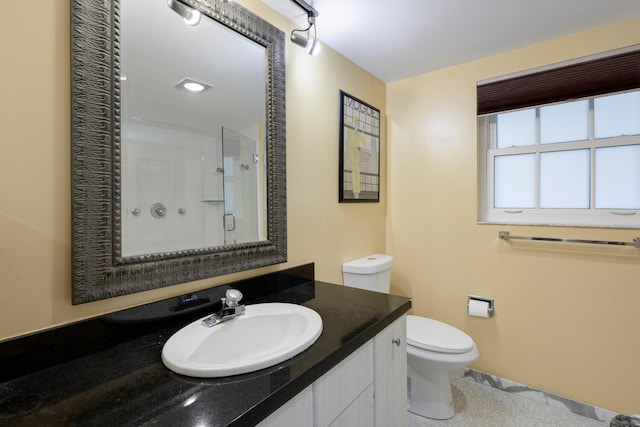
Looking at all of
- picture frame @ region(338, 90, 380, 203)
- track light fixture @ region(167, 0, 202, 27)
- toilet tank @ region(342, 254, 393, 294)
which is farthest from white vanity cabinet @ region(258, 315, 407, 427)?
track light fixture @ region(167, 0, 202, 27)

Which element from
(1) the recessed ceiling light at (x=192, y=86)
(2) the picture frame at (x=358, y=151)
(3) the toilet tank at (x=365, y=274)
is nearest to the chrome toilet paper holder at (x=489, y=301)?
(3) the toilet tank at (x=365, y=274)

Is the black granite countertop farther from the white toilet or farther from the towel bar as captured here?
the towel bar

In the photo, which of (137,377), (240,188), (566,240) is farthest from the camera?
(566,240)

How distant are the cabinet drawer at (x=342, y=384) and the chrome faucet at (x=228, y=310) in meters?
0.40

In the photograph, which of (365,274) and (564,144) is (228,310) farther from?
(564,144)

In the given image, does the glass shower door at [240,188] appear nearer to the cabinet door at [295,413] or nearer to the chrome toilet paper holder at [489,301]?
the cabinet door at [295,413]

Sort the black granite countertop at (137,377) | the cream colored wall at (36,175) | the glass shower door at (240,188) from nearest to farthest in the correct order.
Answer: the black granite countertop at (137,377) < the cream colored wall at (36,175) < the glass shower door at (240,188)

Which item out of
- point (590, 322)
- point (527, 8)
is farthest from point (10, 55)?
point (590, 322)

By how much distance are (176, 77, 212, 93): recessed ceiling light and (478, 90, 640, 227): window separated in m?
1.79

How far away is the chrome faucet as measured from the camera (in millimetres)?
1017

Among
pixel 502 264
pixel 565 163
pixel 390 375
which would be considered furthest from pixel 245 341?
pixel 565 163

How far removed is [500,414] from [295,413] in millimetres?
1611

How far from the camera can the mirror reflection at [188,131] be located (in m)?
0.94

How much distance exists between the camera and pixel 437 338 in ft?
5.51
